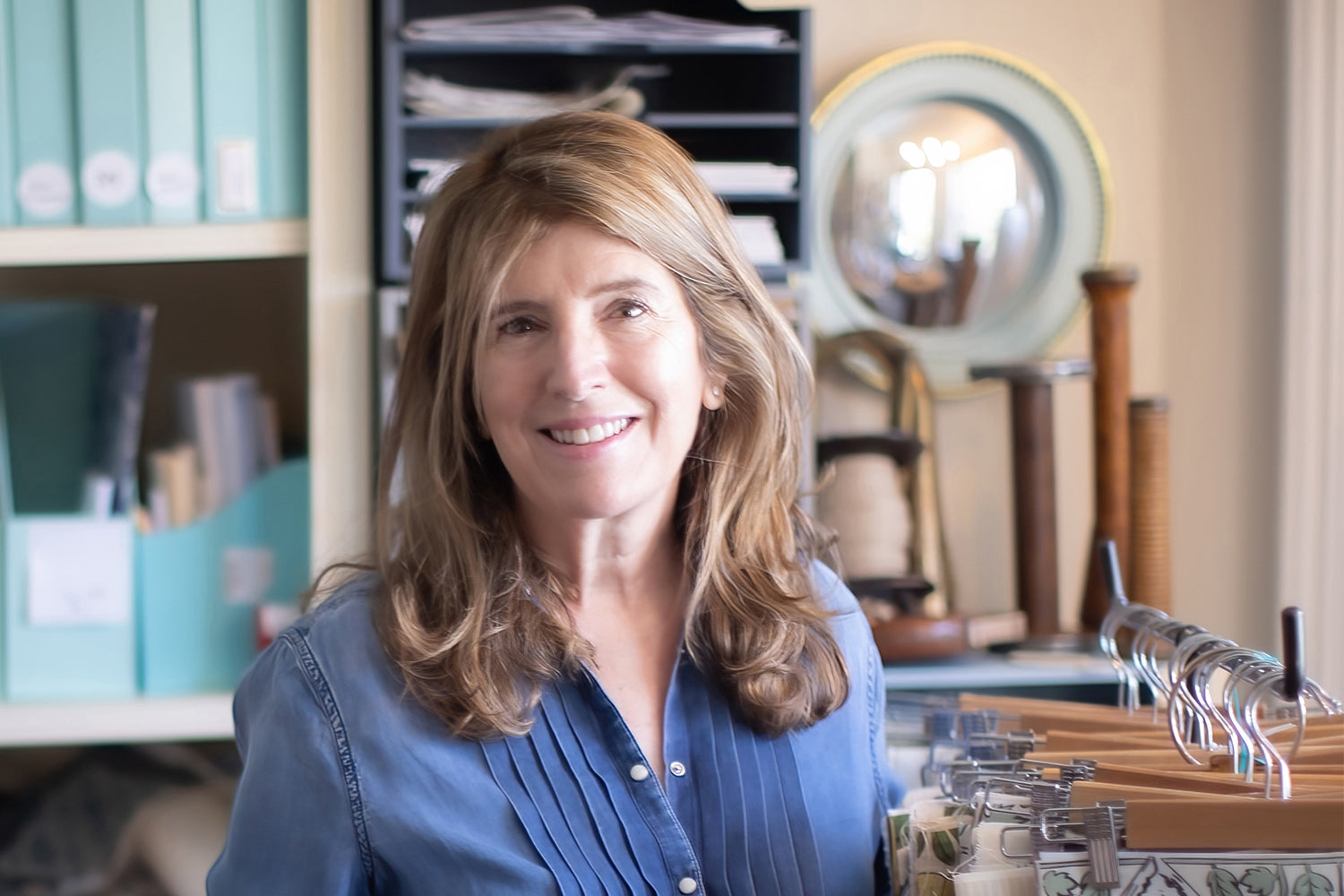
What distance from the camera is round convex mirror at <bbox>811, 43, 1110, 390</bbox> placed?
211cm

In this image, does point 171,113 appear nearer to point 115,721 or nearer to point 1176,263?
point 115,721

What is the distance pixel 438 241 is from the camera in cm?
106

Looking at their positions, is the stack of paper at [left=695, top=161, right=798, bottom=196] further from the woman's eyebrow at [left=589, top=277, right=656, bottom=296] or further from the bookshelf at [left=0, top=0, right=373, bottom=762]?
the woman's eyebrow at [left=589, top=277, right=656, bottom=296]

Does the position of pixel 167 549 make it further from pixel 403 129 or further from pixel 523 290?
pixel 523 290

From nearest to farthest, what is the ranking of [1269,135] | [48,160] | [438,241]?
[438,241], [48,160], [1269,135]

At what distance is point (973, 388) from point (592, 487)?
131 centimetres

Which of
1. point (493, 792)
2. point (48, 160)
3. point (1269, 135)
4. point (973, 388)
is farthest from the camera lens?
point (973, 388)

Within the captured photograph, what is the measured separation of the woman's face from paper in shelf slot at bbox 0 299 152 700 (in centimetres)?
83

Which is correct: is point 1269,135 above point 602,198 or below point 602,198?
above

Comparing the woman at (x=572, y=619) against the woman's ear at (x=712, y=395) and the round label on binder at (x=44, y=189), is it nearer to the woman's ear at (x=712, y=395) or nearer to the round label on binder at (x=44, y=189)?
the woman's ear at (x=712, y=395)

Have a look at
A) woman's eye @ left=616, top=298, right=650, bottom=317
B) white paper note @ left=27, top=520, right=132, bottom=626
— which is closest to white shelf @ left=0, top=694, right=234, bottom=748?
white paper note @ left=27, top=520, right=132, bottom=626


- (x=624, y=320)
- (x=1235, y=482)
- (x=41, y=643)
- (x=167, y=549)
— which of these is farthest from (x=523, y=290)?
(x=1235, y=482)

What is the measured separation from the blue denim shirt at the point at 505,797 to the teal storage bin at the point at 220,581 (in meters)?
0.62

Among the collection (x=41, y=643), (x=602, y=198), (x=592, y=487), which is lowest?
(x=41, y=643)
